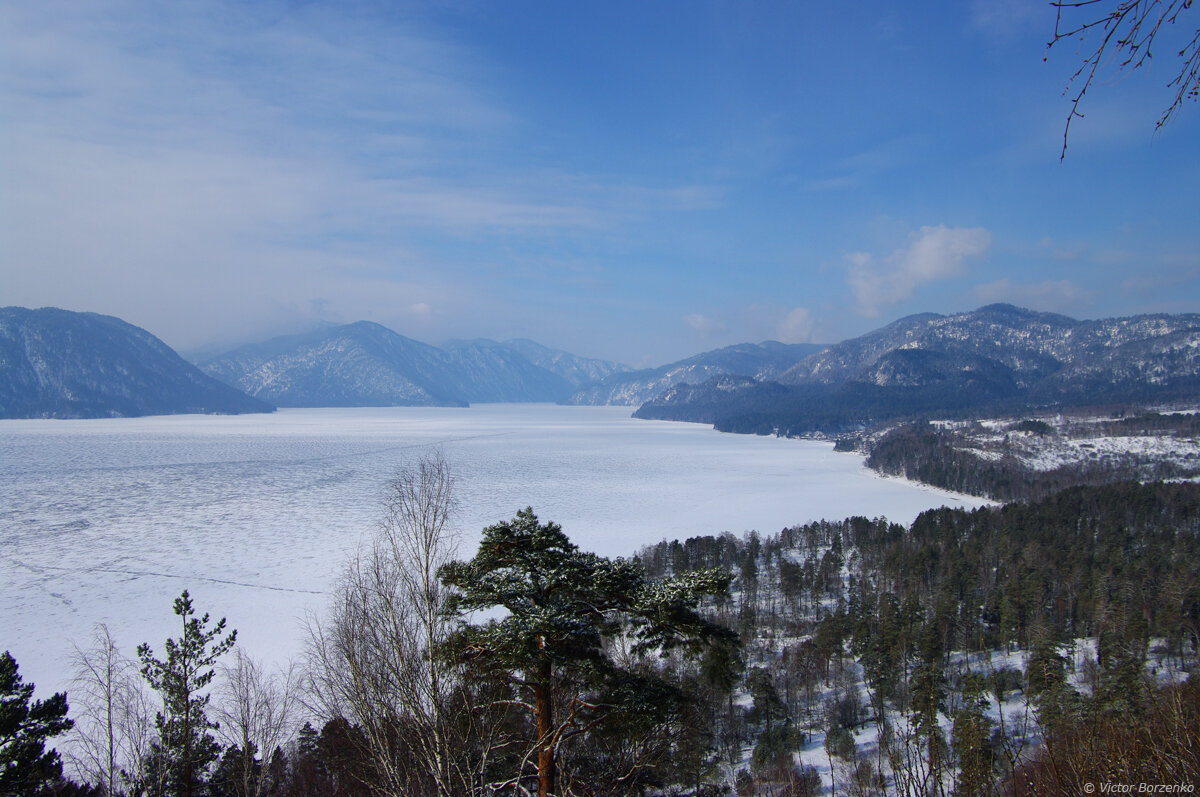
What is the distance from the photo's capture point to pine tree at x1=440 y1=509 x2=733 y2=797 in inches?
240

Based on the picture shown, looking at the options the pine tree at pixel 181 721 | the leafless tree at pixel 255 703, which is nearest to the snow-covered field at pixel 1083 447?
the leafless tree at pixel 255 703

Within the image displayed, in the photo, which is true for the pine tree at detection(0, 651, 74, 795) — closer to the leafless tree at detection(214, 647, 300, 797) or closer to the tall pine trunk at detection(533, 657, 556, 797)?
the leafless tree at detection(214, 647, 300, 797)

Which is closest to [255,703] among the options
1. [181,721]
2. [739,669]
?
[181,721]

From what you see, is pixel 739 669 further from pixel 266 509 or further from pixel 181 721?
pixel 266 509

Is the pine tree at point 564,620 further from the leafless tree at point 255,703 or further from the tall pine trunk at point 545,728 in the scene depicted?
the leafless tree at point 255,703

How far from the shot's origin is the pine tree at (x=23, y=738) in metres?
8.45

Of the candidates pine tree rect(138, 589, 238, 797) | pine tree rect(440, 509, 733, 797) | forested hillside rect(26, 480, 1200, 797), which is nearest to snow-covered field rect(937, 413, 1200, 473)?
forested hillside rect(26, 480, 1200, 797)

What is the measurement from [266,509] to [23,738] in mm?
43092

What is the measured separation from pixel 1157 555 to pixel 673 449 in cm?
8117

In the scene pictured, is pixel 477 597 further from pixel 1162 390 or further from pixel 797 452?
pixel 1162 390

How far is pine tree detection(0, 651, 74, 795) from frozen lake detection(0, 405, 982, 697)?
13745mm

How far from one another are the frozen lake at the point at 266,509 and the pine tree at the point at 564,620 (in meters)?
20.1

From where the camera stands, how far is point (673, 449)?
118m

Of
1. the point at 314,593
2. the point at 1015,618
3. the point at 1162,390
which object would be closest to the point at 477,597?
the point at 314,593
